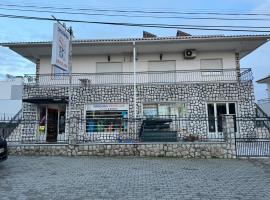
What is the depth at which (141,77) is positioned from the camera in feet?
58.5

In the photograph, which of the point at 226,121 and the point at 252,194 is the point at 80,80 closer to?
the point at 226,121

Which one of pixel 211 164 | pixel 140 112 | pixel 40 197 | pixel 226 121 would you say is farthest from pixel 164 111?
pixel 40 197

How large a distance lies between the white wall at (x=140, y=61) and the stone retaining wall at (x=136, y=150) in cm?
800

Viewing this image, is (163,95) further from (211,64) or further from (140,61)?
(211,64)

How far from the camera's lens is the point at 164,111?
55.9 ft

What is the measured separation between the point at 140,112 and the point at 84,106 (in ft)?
11.4

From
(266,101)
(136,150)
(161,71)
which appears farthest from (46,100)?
(266,101)

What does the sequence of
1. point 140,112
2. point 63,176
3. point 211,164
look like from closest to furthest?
point 63,176
point 211,164
point 140,112

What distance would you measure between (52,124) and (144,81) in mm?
6429

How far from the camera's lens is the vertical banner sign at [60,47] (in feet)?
36.7

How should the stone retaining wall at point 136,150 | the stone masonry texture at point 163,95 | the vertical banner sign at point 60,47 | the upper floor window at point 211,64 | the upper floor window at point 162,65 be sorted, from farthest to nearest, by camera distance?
the upper floor window at point 162,65, the upper floor window at point 211,64, the stone masonry texture at point 163,95, the vertical banner sign at point 60,47, the stone retaining wall at point 136,150

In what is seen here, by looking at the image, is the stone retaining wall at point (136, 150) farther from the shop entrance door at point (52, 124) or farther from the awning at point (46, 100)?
the awning at point (46, 100)

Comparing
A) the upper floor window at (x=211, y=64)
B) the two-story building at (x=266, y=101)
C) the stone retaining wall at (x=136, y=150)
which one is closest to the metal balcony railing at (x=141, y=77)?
the upper floor window at (x=211, y=64)

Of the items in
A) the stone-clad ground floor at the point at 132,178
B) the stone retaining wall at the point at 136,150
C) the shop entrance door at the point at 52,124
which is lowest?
the stone-clad ground floor at the point at 132,178
